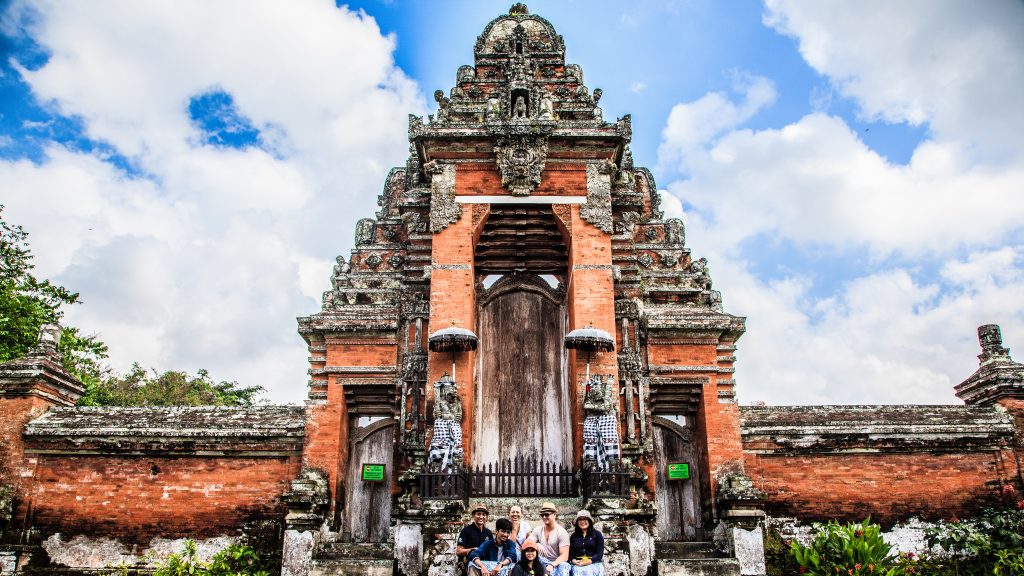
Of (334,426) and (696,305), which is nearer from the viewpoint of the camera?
(334,426)

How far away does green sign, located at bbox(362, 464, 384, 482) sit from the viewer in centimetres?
1298

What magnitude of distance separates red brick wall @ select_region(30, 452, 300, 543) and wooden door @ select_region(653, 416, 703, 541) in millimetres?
6741

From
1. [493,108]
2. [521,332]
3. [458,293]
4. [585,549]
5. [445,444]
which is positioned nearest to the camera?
[585,549]

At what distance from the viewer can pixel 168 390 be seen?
32719 mm

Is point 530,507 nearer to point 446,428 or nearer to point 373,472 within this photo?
point 446,428

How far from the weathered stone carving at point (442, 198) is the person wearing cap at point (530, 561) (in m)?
6.07

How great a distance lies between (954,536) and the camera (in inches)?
488

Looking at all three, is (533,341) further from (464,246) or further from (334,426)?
(334,426)

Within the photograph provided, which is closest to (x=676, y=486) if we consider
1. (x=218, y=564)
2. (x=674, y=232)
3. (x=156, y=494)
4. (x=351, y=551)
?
(x=674, y=232)

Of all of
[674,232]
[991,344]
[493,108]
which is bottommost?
[991,344]

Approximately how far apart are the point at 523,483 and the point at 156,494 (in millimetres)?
6669

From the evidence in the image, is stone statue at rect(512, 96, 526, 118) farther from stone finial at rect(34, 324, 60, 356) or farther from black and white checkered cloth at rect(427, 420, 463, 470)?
stone finial at rect(34, 324, 60, 356)

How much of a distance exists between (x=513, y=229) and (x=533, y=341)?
85.3 inches

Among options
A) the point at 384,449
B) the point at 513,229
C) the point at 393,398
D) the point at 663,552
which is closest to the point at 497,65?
the point at 513,229
